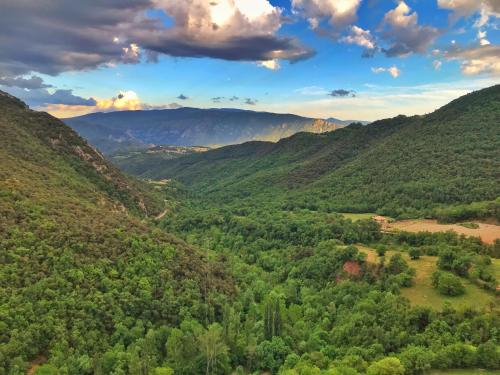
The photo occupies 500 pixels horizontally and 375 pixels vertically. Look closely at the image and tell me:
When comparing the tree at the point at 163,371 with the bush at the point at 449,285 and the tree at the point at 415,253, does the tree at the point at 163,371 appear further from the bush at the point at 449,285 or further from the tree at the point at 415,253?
the tree at the point at 415,253

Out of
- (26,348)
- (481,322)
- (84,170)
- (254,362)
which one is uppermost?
(84,170)

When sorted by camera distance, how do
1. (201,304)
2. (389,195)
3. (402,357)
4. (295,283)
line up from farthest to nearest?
(389,195), (295,283), (201,304), (402,357)

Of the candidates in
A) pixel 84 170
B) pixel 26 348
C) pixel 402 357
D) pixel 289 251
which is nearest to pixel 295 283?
pixel 289 251

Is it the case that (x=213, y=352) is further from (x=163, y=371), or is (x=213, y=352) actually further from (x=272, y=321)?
(x=272, y=321)

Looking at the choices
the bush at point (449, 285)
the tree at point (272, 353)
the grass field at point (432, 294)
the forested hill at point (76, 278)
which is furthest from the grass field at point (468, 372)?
the forested hill at point (76, 278)

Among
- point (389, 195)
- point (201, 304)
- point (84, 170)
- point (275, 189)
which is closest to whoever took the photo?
point (201, 304)

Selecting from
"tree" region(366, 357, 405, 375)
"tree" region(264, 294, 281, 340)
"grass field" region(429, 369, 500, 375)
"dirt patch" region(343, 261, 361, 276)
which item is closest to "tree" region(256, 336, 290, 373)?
"tree" region(264, 294, 281, 340)

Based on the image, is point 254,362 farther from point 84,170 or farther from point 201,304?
point 84,170
